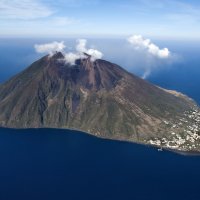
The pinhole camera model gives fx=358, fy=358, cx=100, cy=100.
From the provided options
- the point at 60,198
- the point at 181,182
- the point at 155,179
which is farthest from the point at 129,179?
the point at 60,198

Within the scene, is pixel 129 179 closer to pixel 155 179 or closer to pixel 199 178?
pixel 155 179

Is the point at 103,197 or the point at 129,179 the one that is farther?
the point at 129,179

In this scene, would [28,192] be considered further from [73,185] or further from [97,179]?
[97,179]

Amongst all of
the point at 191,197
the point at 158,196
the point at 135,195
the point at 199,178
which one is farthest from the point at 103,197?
the point at 199,178

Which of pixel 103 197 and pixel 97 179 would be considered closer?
pixel 103 197

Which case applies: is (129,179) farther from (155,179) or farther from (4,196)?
(4,196)

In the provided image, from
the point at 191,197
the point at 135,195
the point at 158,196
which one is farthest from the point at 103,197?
the point at 191,197

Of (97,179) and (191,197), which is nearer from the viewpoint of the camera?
(191,197)
